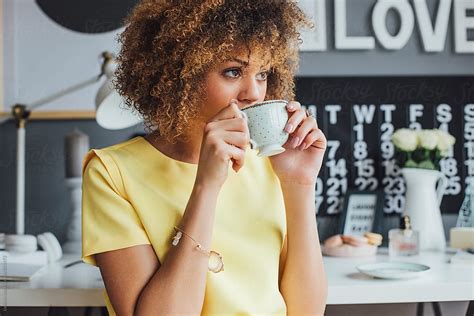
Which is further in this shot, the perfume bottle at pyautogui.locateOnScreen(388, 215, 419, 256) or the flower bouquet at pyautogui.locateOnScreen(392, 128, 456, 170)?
the flower bouquet at pyautogui.locateOnScreen(392, 128, 456, 170)

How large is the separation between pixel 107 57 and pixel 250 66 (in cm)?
87

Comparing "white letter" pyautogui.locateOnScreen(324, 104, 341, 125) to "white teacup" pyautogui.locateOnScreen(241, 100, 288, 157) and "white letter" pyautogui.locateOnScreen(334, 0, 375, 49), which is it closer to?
"white letter" pyautogui.locateOnScreen(334, 0, 375, 49)

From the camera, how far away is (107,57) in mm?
1720

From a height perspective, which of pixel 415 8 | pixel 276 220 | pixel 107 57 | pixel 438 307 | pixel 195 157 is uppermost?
pixel 415 8

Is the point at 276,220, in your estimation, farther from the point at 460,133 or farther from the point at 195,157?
the point at 460,133

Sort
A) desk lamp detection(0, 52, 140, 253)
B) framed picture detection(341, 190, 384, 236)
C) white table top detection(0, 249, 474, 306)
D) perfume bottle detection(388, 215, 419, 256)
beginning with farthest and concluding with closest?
1. framed picture detection(341, 190, 384, 236)
2. perfume bottle detection(388, 215, 419, 256)
3. desk lamp detection(0, 52, 140, 253)
4. white table top detection(0, 249, 474, 306)

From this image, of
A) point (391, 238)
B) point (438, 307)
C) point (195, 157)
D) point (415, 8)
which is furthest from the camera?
point (415, 8)

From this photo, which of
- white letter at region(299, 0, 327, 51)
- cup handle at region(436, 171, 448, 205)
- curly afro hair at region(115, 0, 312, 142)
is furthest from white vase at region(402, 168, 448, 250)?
curly afro hair at region(115, 0, 312, 142)

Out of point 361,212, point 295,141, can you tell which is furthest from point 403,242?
point 295,141

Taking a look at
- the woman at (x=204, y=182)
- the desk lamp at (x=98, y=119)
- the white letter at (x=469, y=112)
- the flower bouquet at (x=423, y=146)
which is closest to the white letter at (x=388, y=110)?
the flower bouquet at (x=423, y=146)

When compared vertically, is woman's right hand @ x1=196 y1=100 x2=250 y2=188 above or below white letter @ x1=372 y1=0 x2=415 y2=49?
below

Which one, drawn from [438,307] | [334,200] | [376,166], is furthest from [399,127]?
[438,307]

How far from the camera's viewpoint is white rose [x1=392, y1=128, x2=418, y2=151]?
1866 mm

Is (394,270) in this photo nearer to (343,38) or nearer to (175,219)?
(175,219)
